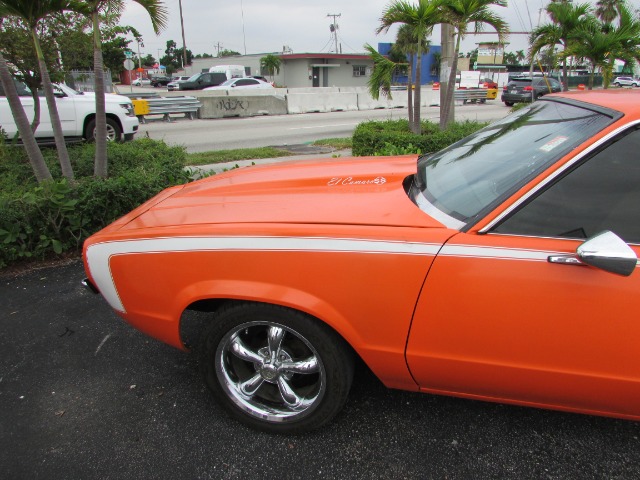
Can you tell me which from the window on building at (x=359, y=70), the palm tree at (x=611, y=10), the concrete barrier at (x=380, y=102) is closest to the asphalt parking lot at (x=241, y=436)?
the palm tree at (x=611, y=10)

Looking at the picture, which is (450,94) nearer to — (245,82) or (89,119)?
(89,119)

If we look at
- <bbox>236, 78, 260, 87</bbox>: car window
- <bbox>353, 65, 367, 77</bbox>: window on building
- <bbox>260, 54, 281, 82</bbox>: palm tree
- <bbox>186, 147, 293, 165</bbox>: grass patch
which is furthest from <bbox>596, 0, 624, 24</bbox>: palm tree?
<bbox>260, 54, 281, 82</bbox>: palm tree

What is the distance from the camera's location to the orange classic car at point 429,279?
5.70ft

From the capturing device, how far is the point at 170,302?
2164mm

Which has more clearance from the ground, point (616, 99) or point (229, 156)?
point (616, 99)

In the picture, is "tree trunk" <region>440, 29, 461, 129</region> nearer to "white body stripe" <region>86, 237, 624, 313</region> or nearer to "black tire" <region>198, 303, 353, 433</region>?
"white body stripe" <region>86, 237, 624, 313</region>

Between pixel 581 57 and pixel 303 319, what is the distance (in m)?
11.4

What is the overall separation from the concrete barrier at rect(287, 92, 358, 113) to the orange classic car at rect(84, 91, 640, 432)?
64.8ft

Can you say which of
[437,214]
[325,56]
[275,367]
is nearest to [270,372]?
[275,367]

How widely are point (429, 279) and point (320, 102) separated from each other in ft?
70.5

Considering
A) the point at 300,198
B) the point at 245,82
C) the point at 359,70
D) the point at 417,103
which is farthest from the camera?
the point at 359,70

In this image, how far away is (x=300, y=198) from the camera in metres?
2.35

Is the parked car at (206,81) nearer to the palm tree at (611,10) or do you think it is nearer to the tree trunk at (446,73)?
the palm tree at (611,10)

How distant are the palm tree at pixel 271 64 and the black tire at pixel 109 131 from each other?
45673 mm
